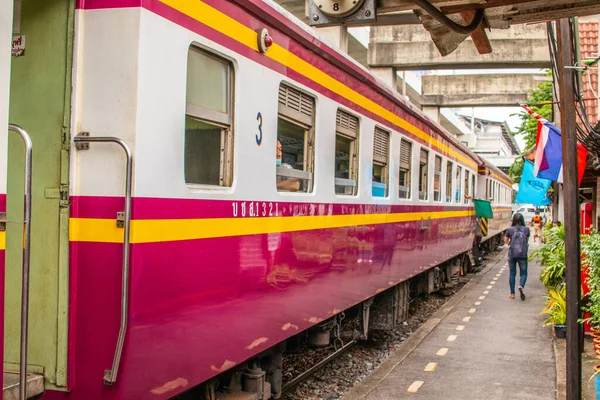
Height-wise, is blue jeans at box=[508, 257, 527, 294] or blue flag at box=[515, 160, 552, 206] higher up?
blue flag at box=[515, 160, 552, 206]

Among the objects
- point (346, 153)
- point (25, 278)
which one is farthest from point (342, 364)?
point (25, 278)

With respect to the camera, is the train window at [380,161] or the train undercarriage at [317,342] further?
the train window at [380,161]

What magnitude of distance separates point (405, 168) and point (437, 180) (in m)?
2.43

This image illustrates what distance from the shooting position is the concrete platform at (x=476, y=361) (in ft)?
21.5

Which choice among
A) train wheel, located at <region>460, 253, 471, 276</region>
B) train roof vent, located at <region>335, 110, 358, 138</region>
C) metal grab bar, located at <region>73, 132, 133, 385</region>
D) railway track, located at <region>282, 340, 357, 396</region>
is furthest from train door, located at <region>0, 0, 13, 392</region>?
train wheel, located at <region>460, 253, 471, 276</region>

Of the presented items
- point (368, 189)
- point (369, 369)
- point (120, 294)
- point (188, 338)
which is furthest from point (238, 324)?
point (369, 369)

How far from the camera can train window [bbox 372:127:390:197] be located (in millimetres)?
7379

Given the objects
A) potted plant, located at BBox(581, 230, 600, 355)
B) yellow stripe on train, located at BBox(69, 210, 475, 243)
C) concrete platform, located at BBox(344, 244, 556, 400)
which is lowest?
concrete platform, located at BBox(344, 244, 556, 400)

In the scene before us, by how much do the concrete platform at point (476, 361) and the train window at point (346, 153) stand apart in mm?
1918

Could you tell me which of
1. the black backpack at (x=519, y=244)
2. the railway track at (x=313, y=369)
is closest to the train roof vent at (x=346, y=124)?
the railway track at (x=313, y=369)

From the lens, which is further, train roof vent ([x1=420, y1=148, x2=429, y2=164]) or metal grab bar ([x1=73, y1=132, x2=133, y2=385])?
train roof vent ([x1=420, y1=148, x2=429, y2=164])

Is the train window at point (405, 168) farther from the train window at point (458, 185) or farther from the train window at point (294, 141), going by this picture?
the train window at point (458, 185)

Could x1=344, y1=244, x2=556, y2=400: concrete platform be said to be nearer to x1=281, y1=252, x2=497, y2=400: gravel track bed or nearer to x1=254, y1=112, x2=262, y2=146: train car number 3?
x1=281, y1=252, x2=497, y2=400: gravel track bed

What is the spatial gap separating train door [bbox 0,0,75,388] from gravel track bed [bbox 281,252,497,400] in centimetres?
332
